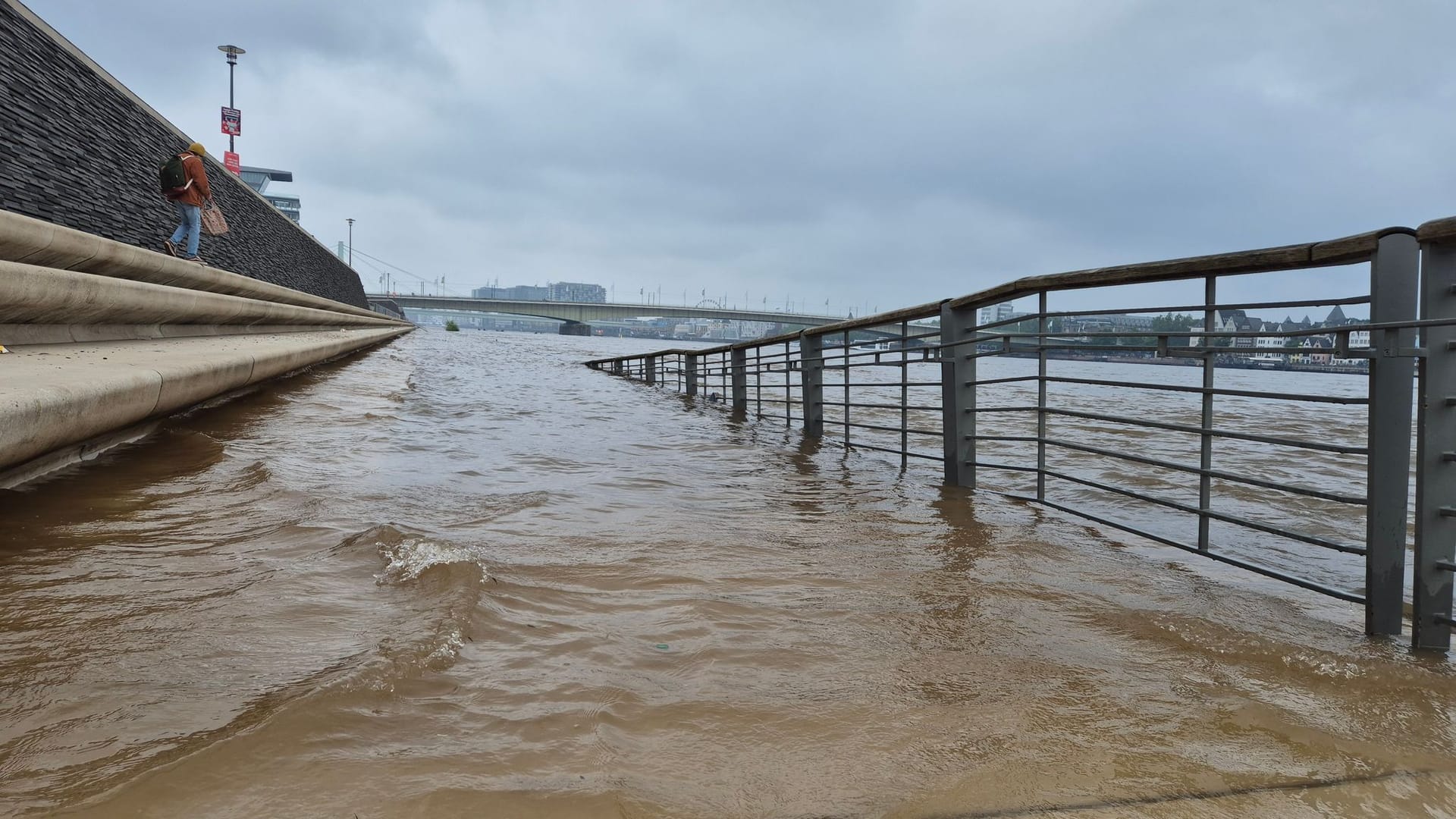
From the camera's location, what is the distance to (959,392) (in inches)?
165

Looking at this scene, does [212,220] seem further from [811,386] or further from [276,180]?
[276,180]

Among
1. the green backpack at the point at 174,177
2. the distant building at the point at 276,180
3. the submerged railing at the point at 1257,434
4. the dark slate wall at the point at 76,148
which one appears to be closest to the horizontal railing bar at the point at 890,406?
the submerged railing at the point at 1257,434

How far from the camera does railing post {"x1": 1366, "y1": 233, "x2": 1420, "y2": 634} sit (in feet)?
6.91

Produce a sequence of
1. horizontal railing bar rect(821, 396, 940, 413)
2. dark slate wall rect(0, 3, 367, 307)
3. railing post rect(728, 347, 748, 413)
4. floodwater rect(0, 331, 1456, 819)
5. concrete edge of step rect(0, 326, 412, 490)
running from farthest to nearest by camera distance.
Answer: railing post rect(728, 347, 748, 413)
dark slate wall rect(0, 3, 367, 307)
horizontal railing bar rect(821, 396, 940, 413)
concrete edge of step rect(0, 326, 412, 490)
floodwater rect(0, 331, 1456, 819)

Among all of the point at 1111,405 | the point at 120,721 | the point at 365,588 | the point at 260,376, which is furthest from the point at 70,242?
the point at 1111,405

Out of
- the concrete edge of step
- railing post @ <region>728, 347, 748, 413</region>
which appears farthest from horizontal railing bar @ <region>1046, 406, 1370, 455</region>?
railing post @ <region>728, 347, 748, 413</region>

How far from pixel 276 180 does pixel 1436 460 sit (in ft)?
361

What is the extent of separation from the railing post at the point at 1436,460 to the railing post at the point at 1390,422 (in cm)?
5

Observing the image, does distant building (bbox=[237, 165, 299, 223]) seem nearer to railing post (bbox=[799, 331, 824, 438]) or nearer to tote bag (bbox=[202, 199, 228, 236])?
tote bag (bbox=[202, 199, 228, 236])

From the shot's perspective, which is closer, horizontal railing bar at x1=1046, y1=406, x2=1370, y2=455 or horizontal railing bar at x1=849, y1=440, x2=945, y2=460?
horizontal railing bar at x1=1046, y1=406, x2=1370, y2=455

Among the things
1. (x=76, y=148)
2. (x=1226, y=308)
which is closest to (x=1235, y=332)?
(x=1226, y=308)

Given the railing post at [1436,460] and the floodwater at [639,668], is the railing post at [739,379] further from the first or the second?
the railing post at [1436,460]

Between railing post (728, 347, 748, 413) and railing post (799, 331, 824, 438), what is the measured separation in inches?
86.2

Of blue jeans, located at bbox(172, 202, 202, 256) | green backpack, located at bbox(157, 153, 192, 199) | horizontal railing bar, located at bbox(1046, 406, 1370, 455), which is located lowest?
horizontal railing bar, located at bbox(1046, 406, 1370, 455)
